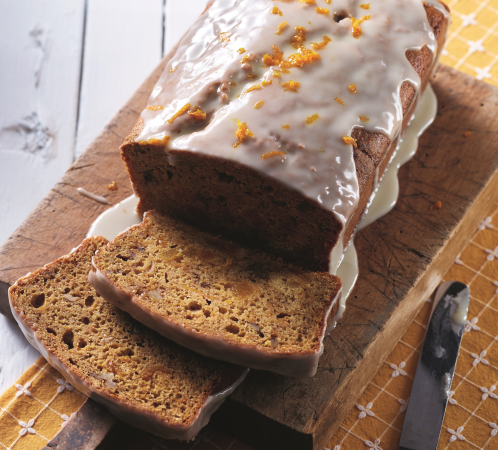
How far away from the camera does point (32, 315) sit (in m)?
2.91

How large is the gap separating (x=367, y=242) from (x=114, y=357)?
61.6 inches

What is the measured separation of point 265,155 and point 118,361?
1.20 metres

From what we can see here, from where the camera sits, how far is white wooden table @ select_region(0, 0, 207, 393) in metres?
4.09

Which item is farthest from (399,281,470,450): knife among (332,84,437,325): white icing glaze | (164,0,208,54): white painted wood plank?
(164,0,208,54): white painted wood plank

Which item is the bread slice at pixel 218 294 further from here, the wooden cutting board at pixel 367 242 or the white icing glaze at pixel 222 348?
Answer: the wooden cutting board at pixel 367 242

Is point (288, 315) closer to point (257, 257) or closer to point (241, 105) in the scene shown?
point (257, 257)

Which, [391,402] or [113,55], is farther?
[113,55]

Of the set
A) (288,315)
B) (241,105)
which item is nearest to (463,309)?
(288,315)

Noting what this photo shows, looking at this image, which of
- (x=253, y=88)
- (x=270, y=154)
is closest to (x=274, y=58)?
(x=253, y=88)

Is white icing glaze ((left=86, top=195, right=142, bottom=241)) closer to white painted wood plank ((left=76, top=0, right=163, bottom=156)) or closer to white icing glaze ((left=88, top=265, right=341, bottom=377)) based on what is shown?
white icing glaze ((left=88, top=265, right=341, bottom=377))

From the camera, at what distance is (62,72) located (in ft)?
14.8

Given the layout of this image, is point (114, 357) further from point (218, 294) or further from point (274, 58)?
point (274, 58)

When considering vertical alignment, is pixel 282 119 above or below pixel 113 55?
above

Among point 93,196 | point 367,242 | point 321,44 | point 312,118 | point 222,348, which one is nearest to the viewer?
point 222,348
